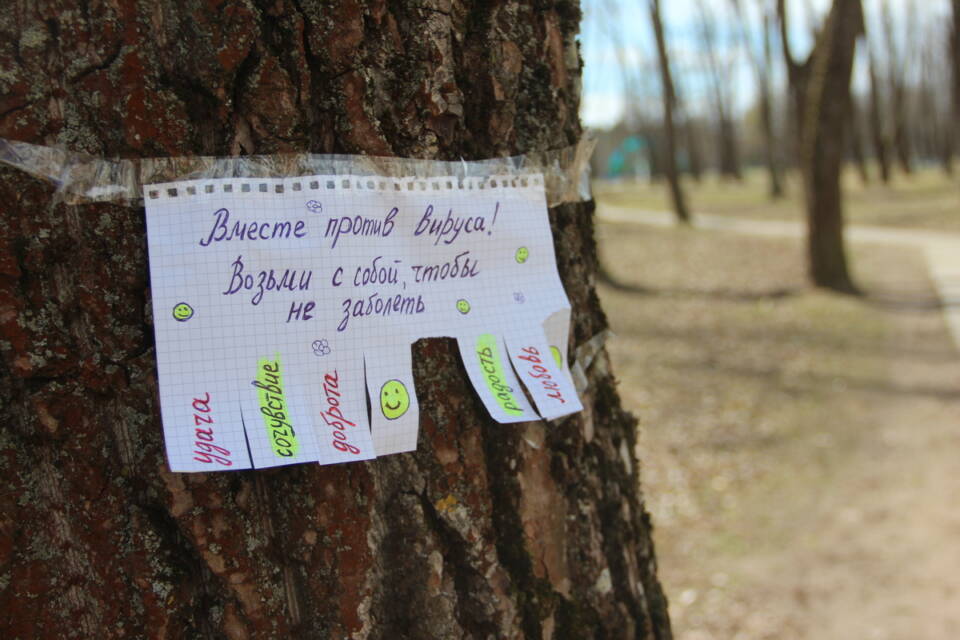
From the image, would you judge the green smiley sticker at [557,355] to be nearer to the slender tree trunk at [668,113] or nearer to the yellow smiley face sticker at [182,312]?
the yellow smiley face sticker at [182,312]

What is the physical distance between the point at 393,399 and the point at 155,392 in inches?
13.5

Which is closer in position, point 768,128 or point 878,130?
point 768,128

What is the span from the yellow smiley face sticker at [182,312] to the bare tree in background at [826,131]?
1006 centimetres

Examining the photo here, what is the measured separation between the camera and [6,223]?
105 cm

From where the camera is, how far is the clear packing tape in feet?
3.46

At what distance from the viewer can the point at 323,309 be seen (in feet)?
3.85

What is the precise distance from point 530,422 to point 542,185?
42cm

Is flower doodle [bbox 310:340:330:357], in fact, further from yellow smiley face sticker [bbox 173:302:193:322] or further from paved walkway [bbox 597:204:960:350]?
paved walkway [bbox 597:204:960:350]

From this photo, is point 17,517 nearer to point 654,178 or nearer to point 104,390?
point 104,390

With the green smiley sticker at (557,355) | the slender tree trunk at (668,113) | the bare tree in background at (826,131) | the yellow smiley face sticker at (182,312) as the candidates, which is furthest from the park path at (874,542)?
the slender tree trunk at (668,113)

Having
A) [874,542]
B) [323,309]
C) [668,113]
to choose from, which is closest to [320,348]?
[323,309]

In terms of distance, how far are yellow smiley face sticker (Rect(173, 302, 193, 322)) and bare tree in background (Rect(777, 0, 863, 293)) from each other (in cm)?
1006

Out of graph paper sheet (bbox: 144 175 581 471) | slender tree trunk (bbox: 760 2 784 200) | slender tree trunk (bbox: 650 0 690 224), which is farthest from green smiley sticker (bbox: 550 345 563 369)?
slender tree trunk (bbox: 760 2 784 200)

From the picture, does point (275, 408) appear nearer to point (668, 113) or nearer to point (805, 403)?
point (805, 403)
